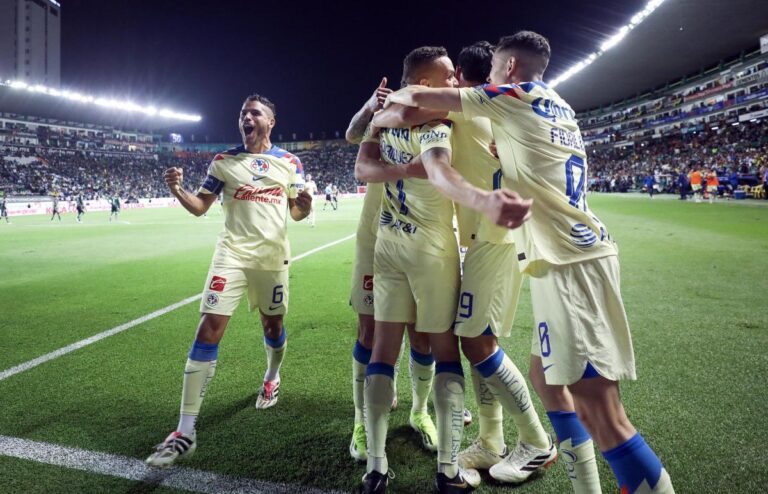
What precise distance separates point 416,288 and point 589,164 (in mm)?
62098

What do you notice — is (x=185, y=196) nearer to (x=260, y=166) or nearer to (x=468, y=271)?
(x=260, y=166)

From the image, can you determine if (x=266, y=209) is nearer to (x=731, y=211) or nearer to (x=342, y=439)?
(x=342, y=439)

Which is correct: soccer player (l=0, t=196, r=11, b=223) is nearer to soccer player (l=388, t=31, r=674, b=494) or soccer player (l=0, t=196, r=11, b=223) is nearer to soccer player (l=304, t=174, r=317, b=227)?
soccer player (l=304, t=174, r=317, b=227)

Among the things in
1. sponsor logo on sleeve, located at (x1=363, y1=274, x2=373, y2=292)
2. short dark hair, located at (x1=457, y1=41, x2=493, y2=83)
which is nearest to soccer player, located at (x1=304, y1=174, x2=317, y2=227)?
sponsor logo on sleeve, located at (x1=363, y1=274, x2=373, y2=292)

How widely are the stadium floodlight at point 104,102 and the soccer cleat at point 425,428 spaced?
60576 millimetres

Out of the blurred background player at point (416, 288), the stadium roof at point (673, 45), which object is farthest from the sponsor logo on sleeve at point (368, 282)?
the stadium roof at point (673, 45)

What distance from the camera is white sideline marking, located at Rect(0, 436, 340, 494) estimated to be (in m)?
2.28

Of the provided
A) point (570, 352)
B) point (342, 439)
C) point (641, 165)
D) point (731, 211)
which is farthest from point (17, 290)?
point (641, 165)

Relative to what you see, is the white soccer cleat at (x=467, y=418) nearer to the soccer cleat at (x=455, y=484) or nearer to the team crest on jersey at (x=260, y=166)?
the soccer cleat at (x=455, y=484)

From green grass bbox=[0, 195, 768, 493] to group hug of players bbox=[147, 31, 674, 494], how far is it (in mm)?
252

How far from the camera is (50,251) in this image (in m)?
11.6

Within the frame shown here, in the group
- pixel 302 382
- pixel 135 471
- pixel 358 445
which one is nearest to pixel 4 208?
pixel 302 382

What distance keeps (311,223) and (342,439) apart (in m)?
15.8

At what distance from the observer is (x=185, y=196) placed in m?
3.49
